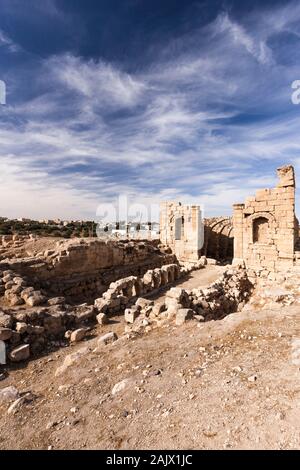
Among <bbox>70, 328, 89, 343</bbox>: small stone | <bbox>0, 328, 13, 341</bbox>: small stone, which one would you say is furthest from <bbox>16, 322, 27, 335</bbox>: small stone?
<bbox>70, 328, 89, 343</bbox>: small stone

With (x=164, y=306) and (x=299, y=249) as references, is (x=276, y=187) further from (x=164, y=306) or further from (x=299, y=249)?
(x=164, y=306)

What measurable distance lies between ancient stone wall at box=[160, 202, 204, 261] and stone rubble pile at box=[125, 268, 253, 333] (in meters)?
5.84

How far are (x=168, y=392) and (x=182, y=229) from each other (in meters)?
15.1

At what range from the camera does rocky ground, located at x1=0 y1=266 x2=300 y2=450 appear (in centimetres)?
267

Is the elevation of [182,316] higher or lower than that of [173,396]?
higher

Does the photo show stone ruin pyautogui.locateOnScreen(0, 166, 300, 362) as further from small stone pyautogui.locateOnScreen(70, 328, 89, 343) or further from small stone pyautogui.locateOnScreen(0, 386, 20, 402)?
small stone pyautogui.locateOnScreen(0, 386, 20, 402)

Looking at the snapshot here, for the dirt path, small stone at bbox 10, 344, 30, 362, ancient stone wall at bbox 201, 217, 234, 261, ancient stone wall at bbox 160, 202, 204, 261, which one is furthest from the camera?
ancient stone wall at bbox 201, 217, 234, 261

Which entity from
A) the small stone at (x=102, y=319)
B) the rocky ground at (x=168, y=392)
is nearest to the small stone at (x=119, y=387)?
the rocky ground at (x=168, y=392)

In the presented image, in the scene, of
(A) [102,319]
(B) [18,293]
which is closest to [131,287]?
(A) [102,319]

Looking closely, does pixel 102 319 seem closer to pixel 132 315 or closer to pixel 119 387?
pixel 132 315

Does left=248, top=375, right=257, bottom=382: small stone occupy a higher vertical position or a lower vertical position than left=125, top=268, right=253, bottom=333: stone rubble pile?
higher

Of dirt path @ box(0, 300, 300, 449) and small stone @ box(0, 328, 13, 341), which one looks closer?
dirt path @ box(0, 300, 300, 449)

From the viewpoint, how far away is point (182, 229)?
60.0ft
